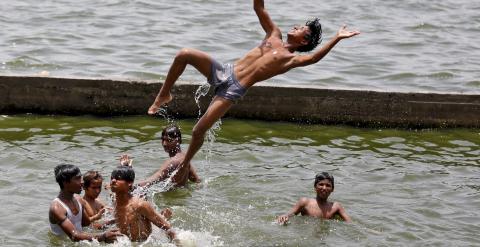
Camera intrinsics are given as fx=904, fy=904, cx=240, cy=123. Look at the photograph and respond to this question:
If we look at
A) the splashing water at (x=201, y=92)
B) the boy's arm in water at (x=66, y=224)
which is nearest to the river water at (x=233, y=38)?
the splashing water at (x=201, y=92)

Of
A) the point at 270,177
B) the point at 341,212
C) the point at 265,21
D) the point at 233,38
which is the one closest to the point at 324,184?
the point at 341,212

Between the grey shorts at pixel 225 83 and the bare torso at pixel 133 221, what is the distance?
1588 millimetres

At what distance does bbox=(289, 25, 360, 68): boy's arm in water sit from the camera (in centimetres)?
896

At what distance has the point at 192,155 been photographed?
979 cm

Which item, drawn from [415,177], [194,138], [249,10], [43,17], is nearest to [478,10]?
[249,10]

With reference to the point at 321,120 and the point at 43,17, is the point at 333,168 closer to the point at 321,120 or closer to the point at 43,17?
the point at 321,120

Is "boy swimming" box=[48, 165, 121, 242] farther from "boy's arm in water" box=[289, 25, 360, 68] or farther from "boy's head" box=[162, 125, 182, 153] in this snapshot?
"boy's arm in water" box=[289, 25, 360, 68]

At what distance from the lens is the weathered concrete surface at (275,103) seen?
14.0m

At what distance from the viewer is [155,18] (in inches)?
911

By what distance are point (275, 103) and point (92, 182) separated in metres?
5.08

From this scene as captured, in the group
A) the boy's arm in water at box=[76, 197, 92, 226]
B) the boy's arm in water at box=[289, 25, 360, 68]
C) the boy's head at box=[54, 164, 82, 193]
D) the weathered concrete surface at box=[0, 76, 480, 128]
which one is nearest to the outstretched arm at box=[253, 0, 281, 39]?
the boy's arm in water at box=[289, 25, 360, 68]

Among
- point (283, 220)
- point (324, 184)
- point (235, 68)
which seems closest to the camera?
point (235, 68)

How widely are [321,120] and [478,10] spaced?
42.9 feet

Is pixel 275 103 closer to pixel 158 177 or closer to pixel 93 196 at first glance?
pixel 158 177
